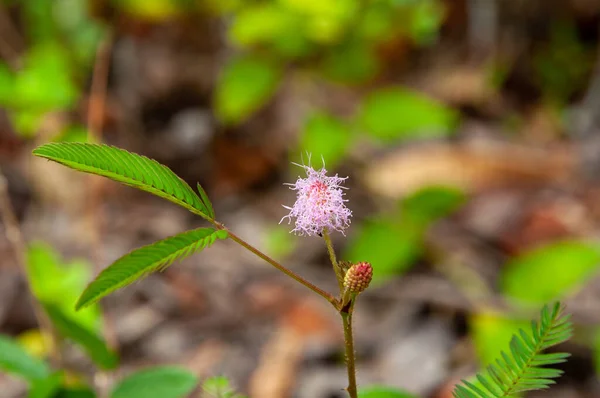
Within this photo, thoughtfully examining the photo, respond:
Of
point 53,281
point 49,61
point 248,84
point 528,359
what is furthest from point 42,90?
point 528,359

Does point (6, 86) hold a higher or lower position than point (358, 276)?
higher

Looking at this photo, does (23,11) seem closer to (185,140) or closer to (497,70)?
(185,140)

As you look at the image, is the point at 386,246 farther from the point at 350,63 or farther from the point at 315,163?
the point at 350,63

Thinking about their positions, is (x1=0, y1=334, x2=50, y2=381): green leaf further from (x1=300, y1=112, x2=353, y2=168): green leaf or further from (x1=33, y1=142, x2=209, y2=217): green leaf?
(x1=300, y1=112, x2=353, y2=168): green leaf

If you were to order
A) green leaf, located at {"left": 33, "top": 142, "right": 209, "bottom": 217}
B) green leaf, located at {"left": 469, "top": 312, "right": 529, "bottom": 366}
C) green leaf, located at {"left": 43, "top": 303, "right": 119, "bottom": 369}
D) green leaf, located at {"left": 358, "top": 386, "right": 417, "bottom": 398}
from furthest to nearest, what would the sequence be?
green leaf, located at {"left": 469, "top": 312, "right": 529, "bottom": 366} < green leaf, located at {"left": 43, "top": 303, "right": 119, "bottom": 369} < green leaf, located at {"left": 358, "top": 386, "right": 417, "bottom": 398} < green leaf, located at {"left": 33, "top": 142, "right": 209, "bottom": 217}

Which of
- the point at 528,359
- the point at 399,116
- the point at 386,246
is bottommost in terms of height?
the point at 528,359

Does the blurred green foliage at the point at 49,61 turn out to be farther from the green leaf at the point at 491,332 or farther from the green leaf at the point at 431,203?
the green leaf at the point at 491,332

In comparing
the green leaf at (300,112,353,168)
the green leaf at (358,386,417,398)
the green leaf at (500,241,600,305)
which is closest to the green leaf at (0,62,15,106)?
the green leaf at (300,112,353,168)
